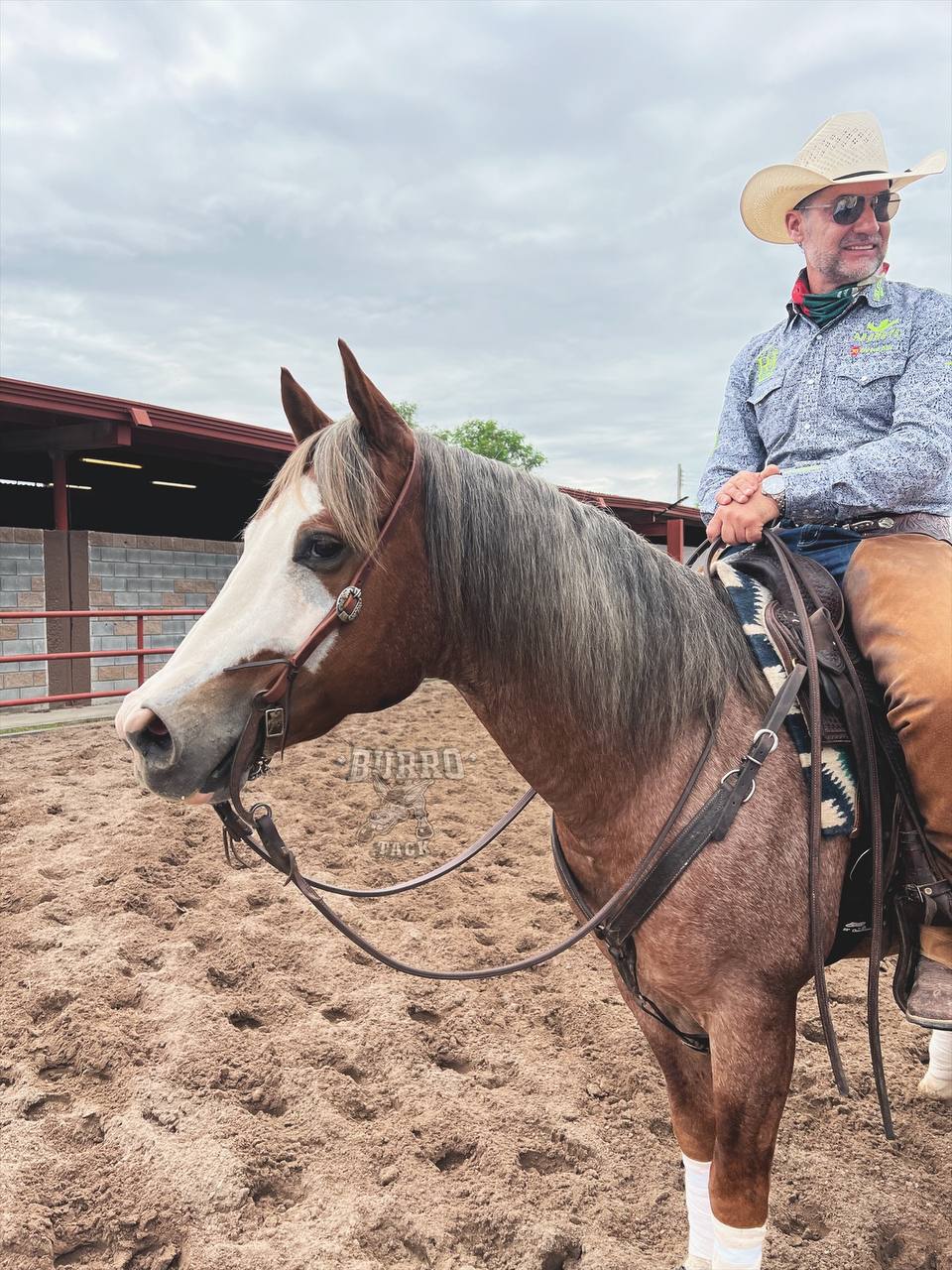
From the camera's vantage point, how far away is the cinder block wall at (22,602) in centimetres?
856

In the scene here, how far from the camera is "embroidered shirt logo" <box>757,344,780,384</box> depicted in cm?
209

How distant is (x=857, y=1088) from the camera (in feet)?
8.85

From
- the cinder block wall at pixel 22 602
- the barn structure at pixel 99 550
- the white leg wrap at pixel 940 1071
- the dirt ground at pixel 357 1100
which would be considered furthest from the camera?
the cinder block wall at pixel 22 602

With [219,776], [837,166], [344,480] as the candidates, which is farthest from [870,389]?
[219,776]

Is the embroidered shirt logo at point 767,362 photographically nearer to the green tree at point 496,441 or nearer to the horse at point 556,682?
the horse at point 556,682

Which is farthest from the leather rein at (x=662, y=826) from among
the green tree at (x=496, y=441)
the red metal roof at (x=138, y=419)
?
the green tree at (x=496, y=441)

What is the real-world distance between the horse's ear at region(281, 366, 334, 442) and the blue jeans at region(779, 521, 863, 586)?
119 cm

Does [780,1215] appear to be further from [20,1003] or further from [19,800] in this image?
[19,800]

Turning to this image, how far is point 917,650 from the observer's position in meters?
1.59

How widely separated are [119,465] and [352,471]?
38.1ft

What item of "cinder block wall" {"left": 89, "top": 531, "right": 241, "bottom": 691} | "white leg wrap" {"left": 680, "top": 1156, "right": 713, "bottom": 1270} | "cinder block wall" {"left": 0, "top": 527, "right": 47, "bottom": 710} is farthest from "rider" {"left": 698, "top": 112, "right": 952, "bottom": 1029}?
"cinder block wall" {"left": 89, "top": 531, "right": 241, "bottom": 691}

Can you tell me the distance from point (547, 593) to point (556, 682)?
7.0 inches

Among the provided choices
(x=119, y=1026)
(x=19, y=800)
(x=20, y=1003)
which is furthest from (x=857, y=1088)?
(x=19, y=800)

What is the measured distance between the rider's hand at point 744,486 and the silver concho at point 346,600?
0.94 meters
